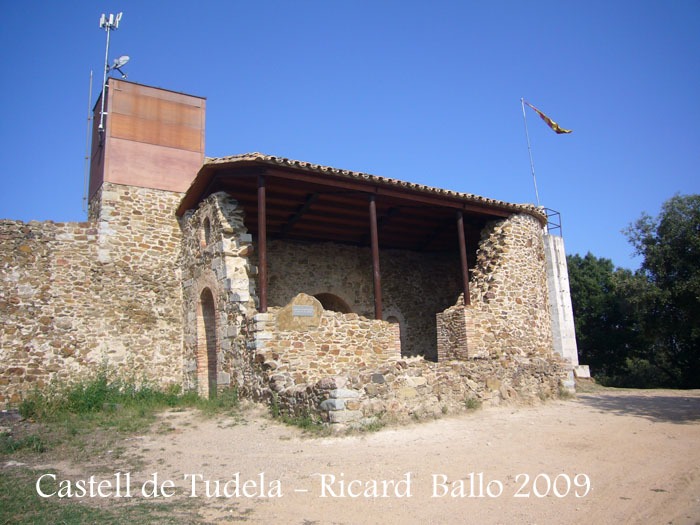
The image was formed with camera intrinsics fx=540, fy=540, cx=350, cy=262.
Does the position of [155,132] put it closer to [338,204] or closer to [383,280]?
[338,204]

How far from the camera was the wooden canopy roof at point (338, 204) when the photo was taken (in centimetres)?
1129

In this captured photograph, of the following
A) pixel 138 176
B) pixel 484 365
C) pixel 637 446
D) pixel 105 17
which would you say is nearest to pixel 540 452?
pixel 637 446

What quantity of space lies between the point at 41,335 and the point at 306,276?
21.5 ft

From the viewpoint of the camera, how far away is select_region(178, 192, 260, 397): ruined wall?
1071cm

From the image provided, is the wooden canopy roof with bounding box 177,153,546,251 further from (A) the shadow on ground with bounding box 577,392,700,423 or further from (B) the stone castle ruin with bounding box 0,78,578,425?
(A) the shadow on ground with bounding box 577,392,700,423

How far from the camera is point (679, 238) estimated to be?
41.8 feet

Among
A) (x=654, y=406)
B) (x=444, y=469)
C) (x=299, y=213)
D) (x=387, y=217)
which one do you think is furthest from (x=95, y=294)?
(x=654, y=406)

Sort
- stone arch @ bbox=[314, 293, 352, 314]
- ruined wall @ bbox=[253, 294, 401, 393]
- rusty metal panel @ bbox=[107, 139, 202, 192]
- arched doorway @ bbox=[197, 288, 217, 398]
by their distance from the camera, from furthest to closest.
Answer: stone arch @ bbox=[314, 293, 352, 314] < rusty metal panel @ bbox=[107, 139, 202, 192] < arched doorway @ bbox=[197, 288, 217, 398] < ruined wall @ bbox=[253, 294, 401, 393]

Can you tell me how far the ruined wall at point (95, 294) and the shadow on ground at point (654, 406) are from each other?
32.5 feet

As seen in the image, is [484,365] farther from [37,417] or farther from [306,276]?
[37,417]

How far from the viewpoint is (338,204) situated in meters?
13.4

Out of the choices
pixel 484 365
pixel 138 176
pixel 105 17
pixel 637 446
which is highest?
pixel 105 17

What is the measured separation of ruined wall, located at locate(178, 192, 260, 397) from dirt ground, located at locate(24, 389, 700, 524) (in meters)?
1.34

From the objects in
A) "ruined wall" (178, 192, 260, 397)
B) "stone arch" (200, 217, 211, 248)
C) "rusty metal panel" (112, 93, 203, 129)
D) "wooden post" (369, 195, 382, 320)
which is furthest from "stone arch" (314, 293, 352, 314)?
"rusty metal panel" (112, 93, 203, 129)
